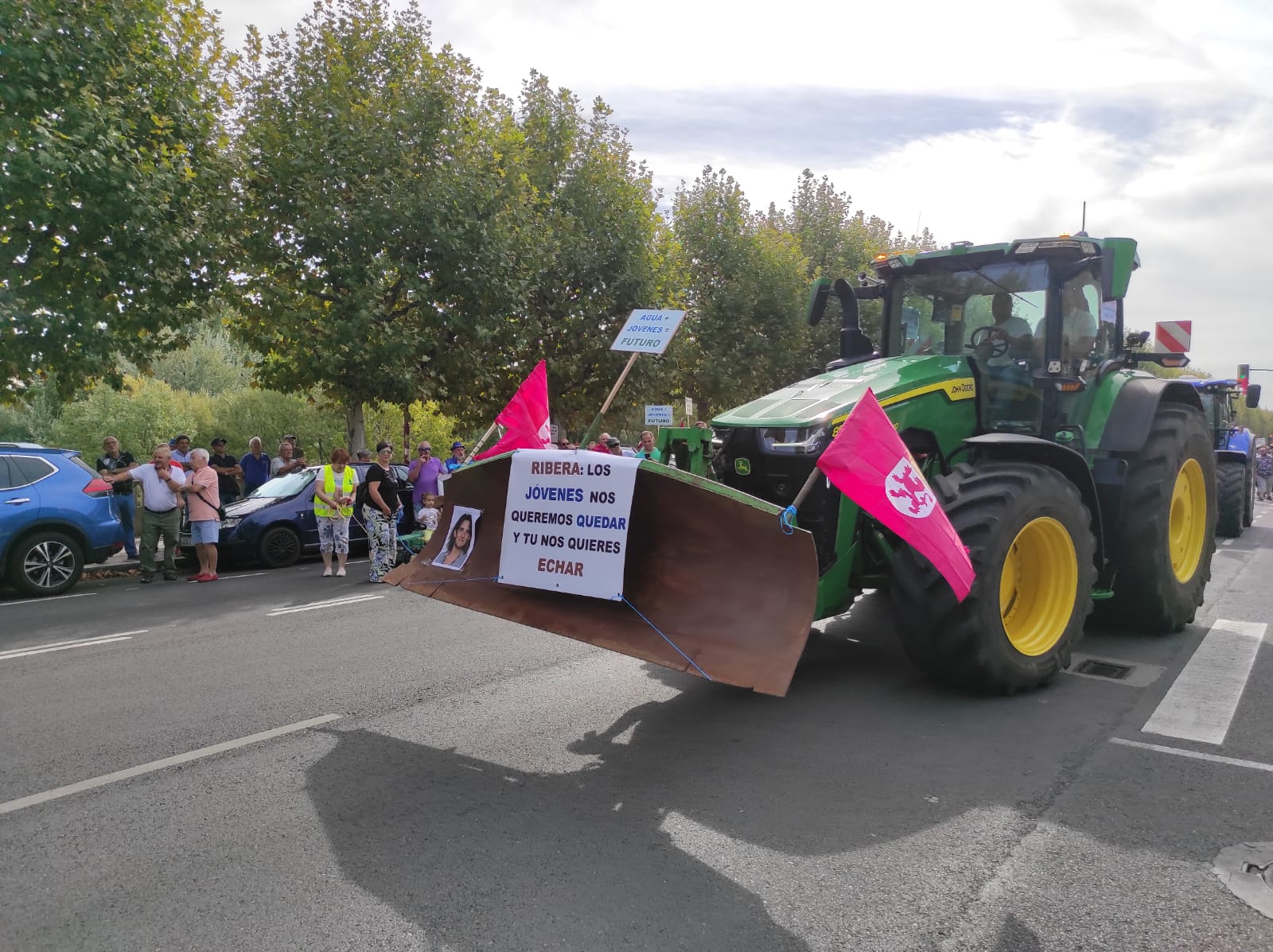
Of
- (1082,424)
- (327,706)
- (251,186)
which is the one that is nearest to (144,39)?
(251,186)

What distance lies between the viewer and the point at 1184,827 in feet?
12.5

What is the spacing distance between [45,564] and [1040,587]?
1047 cm

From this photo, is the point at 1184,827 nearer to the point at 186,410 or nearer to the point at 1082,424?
the point at 1082,424

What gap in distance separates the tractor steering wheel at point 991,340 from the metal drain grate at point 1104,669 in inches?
90.1

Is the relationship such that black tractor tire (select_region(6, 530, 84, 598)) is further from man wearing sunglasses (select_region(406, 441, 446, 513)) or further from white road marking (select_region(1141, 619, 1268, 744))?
white road marking (select_region(1141, 619, 1268, 744))

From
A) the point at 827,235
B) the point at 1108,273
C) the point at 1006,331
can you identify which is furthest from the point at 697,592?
the point at 827,235

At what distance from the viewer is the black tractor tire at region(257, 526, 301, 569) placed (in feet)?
41.7

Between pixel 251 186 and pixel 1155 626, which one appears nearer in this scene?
pixel 1155 626

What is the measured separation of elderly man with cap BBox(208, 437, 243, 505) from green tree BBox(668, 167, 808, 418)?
1597cm

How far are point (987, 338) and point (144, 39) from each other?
37.7 ft

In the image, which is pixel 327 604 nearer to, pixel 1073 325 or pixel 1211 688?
pixel 1073 325

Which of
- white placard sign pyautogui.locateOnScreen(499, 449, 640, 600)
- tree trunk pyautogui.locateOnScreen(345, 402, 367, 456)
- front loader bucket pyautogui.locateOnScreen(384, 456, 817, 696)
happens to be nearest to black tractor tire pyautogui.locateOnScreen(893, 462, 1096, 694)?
front loader bucket pyautogui.locateOnScreen(384, 456, 817, 696)

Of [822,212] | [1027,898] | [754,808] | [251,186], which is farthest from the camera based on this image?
[822,212]

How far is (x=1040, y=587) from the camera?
5938 millimetres
